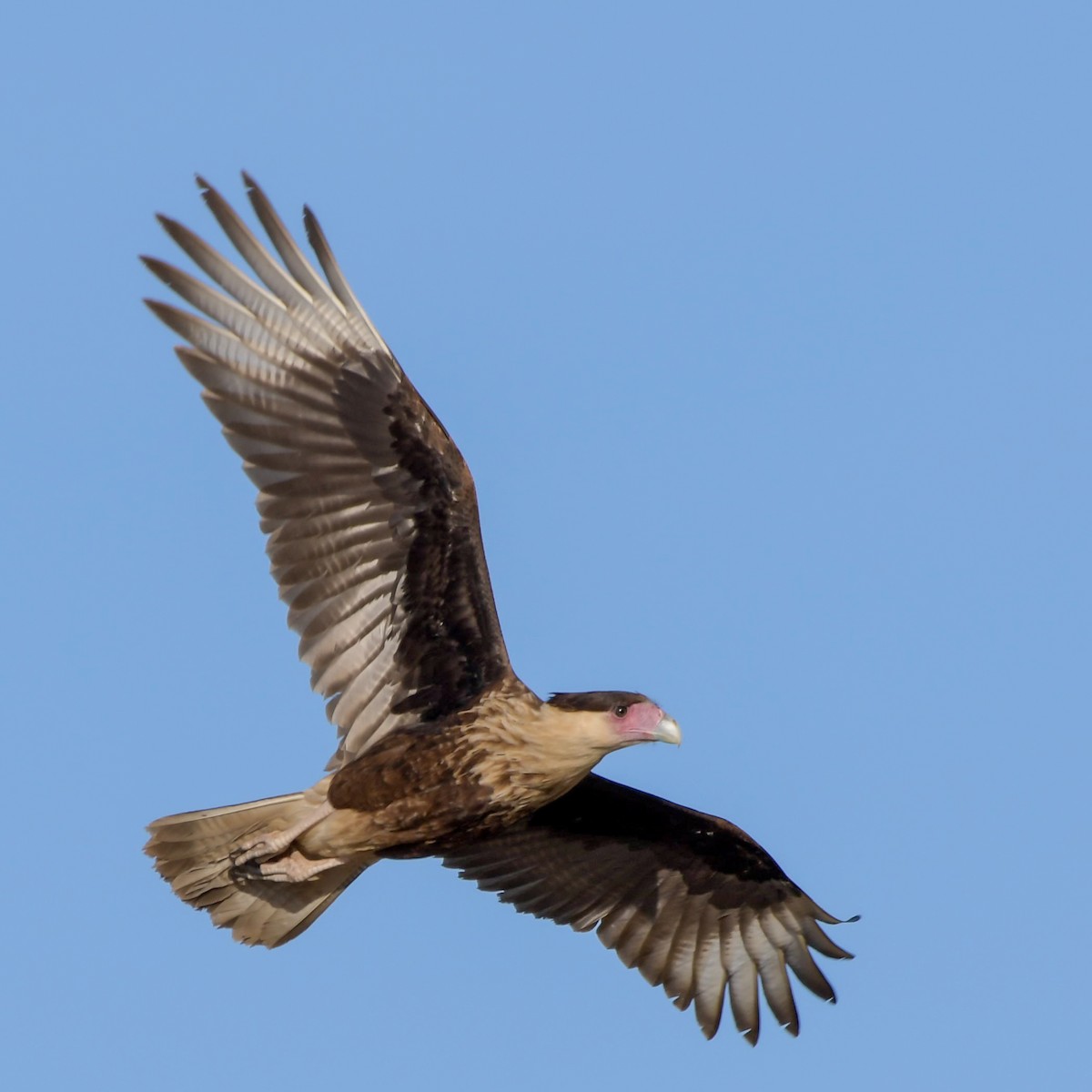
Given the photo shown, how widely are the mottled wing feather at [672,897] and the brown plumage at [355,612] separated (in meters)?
1.15

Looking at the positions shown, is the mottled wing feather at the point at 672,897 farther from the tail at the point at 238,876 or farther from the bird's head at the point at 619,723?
the bird's head at the point at 619,723

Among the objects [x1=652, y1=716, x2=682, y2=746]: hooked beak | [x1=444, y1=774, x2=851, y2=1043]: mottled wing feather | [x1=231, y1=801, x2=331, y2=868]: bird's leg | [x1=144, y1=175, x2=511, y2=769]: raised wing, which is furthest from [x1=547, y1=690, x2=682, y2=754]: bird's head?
[x1=444, y1=774, x2=851, y2=1043]: mottled wing feather

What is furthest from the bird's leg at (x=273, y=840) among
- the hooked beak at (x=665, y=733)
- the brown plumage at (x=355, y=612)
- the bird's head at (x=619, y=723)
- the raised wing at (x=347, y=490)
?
the hooked beak at (x=665, y=733)

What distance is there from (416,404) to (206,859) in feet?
8.32

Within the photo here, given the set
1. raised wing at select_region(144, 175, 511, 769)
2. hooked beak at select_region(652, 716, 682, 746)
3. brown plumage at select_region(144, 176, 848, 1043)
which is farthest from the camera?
raised wing at select_region(144, 175, 511, 769)

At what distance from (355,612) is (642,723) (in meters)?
1.59

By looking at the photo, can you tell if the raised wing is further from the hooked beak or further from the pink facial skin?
the hooked beak

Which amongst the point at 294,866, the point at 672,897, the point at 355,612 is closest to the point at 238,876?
the point at 294,866

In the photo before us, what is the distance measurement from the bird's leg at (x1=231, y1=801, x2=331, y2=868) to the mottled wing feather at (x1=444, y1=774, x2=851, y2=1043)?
138 cm

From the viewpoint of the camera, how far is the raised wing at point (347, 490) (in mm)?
9883

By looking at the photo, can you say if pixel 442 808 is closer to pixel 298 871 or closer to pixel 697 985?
pixel 298 871

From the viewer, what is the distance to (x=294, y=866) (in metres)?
10.2

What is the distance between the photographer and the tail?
10.1 meters

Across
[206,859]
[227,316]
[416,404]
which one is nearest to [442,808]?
[206,859]
